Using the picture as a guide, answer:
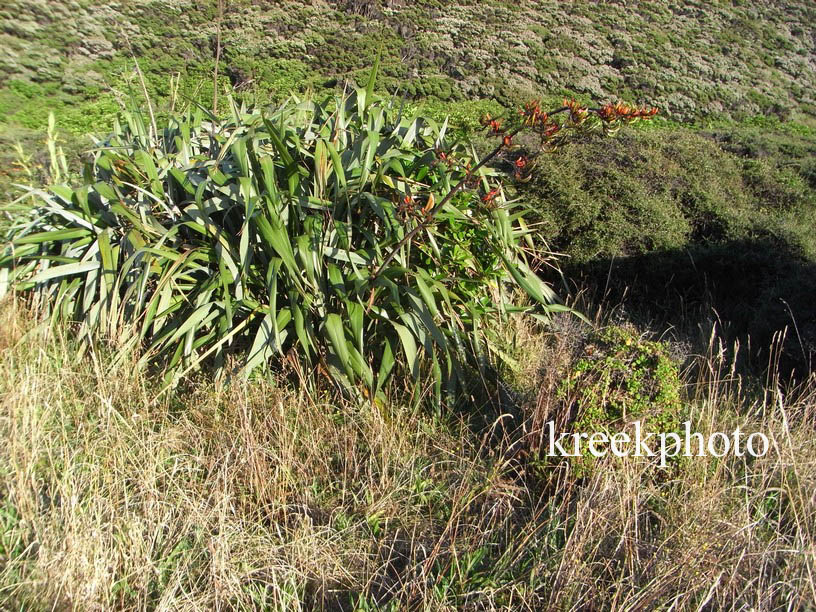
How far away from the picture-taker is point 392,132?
3838 mm

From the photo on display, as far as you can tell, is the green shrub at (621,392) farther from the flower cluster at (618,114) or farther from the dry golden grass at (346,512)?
the flower cluster at (618,114)

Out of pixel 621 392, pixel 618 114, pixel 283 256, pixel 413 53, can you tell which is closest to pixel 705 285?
pixel 621 392

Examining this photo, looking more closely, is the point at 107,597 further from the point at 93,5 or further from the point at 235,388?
the point at 93,5

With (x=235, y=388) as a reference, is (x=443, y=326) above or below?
above

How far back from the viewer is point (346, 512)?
2619 mm

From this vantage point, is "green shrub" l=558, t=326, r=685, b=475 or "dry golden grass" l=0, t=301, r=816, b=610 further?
"green shrub" l=558, t=326, r=685, b=475

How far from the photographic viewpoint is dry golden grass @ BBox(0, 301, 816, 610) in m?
2.09

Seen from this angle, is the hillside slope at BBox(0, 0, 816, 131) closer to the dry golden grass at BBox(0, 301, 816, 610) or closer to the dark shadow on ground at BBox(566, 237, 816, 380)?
the dark shadow on ground at BBox(566, 237, 816, 380)

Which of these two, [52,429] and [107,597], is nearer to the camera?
[107,597]

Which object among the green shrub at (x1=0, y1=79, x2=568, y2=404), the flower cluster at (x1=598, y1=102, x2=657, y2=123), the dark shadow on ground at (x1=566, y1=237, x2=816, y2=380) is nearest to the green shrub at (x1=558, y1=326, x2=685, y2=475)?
the green shrub at (x1=0, y1=79, x2=568, y2=404)

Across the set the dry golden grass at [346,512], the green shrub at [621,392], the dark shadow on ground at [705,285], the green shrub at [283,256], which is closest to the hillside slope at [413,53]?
the green shrub at [283,256]

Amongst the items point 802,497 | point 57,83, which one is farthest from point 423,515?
point 57,83

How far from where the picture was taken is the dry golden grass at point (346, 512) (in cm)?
209

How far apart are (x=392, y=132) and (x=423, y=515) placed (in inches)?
87.4
